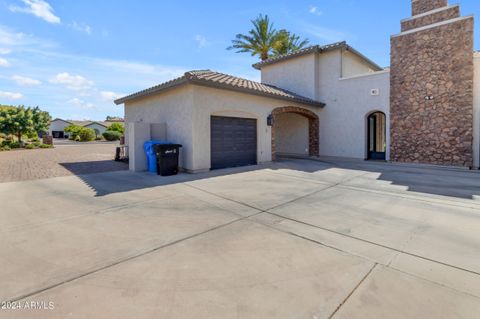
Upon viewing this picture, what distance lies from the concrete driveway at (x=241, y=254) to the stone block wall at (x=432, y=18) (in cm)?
988

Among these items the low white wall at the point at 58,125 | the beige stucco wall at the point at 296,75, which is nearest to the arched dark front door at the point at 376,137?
the beige stucco wall at the point at 296,75

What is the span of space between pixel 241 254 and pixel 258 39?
76.6ft

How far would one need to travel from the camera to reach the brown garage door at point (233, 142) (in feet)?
36.6

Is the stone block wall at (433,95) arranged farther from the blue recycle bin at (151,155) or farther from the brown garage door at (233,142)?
the blue recycle bin at (151,155)

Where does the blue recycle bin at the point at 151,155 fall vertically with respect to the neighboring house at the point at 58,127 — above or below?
below

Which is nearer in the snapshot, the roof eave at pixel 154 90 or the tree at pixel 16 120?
the roof eave at pixel 154 90

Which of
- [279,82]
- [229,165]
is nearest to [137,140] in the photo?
[229,165]

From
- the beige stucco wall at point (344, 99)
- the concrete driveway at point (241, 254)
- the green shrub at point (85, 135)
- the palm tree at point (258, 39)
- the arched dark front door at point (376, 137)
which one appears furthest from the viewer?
the green shrub at point (85, 135)

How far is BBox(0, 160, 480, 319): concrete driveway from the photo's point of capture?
2525 millimetres

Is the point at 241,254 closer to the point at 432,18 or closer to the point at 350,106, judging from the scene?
the point at 350,106

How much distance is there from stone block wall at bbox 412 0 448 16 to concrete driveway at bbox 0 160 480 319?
10606 millimetres

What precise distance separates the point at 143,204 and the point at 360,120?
13.6 metres

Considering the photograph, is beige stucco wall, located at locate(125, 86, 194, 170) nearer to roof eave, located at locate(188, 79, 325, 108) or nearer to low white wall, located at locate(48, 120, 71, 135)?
roof eave, located at locate(188, 79, 325, 108)

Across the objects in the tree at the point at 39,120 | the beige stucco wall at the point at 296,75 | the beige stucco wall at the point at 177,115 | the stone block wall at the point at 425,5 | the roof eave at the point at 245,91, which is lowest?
the beige stucco wall at the point at 177,115
